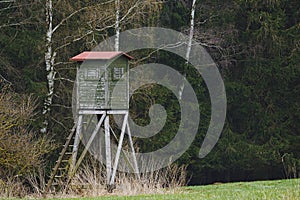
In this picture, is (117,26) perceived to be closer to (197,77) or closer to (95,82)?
(95,82)

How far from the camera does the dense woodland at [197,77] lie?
74.1 feet

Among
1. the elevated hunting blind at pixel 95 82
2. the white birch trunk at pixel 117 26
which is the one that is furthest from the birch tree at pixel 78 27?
the elevated hunting blind at pixel 95 82

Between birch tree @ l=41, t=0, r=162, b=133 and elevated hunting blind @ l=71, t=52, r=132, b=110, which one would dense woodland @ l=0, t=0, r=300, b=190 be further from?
elevated hunting blind @ l=71, t=52, r=132, b=110

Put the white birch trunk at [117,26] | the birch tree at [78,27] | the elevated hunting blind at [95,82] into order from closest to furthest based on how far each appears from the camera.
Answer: the elevated hunting blind at [95,82]
the white birch trunk at [117,26]
the birch tree at [78,27]

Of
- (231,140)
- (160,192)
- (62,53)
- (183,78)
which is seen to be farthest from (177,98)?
(160,192)

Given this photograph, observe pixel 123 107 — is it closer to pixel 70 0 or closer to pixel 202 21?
pixel 70 0

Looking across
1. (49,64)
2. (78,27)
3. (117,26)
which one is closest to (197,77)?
(117,26)

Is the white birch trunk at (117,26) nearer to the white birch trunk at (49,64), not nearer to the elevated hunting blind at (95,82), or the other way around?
the white birch trunk at (49,64)

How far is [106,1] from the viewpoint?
22453 millimetres

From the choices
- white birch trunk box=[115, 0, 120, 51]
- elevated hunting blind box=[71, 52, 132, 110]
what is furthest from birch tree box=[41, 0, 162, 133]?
elevated hunting blind box=[71, 52, 132, 110]

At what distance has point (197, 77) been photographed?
27.7 meters

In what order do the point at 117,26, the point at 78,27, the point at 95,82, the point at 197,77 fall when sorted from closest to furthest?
1. the point at 95,82
2. the point at 117,26
3. the point at 78,27
4. the point at 197,77

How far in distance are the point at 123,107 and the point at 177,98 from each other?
9619 mm

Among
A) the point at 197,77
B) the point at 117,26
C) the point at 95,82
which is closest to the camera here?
the point at 95,82
